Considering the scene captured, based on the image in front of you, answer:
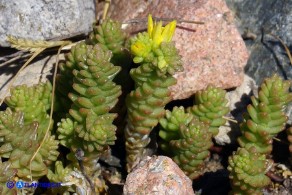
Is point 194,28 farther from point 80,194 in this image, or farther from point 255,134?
point 80,194

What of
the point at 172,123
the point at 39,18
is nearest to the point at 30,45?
the point at 39,18

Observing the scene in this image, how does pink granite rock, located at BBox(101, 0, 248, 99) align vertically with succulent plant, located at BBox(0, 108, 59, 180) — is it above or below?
above

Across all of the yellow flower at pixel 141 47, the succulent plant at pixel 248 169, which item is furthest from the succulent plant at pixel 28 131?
the succulent plant at pixel 248 169

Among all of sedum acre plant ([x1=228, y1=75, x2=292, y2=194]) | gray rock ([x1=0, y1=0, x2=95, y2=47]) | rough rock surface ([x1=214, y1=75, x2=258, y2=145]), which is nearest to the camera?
sedum acre plant ([x1=228, y1=75, x2=292, y2=194])

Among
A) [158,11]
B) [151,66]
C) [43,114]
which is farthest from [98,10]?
[151,66]

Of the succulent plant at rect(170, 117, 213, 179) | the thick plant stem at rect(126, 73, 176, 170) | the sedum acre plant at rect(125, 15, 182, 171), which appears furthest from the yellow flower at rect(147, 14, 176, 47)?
the succulent plant at rect(170, 117, 213, 179)

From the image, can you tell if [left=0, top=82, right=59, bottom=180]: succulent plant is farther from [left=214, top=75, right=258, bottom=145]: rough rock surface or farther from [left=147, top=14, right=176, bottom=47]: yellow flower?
[left=214, top=75, right=258, bottom=145]: rough rock surface
